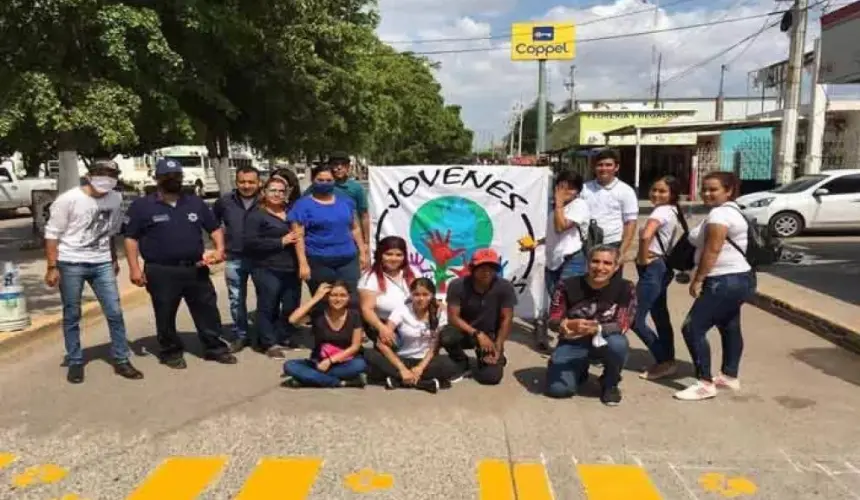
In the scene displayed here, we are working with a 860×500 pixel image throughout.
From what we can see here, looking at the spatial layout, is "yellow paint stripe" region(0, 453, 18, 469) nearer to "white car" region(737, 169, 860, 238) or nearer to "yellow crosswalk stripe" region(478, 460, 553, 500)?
"yellow crosswalk stripe" region(478, 460, 553, 500)

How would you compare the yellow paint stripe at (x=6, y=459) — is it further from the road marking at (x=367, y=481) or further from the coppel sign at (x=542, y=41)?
the coppel sign at (x=542, y=41)

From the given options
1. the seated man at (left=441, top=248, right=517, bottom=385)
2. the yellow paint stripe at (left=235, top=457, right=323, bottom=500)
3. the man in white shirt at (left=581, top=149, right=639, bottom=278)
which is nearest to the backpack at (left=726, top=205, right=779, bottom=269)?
the man in white shirt at (left=581, top=149, right=639, bottom=278)

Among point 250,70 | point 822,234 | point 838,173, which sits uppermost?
point 250,70

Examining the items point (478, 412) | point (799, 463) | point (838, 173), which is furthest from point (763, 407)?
point (838, 173)

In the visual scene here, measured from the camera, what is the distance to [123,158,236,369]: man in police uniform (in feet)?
19.5

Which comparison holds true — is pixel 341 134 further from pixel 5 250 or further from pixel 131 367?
pixel 131 367

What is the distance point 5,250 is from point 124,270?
14.4 feet

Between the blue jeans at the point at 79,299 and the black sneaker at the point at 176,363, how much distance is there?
0.38 meters

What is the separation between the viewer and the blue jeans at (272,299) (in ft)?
21.4

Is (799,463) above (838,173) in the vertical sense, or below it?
below

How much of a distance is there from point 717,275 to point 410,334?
222cm

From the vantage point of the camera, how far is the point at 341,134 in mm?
26953

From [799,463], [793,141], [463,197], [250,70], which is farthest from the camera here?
[793,141]

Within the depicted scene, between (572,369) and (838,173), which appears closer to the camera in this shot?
(572,369)
